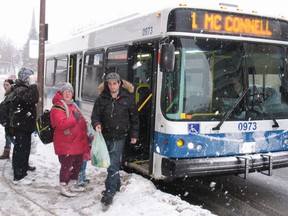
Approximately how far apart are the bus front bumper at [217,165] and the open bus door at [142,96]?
123cm

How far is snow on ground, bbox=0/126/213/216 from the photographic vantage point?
16.7ft

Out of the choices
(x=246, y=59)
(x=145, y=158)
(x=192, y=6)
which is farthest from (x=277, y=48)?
(x=145, y=158)

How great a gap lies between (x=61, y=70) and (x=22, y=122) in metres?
5.25

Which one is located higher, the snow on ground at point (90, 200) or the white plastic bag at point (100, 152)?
the white plastic bag at point (100, 152)

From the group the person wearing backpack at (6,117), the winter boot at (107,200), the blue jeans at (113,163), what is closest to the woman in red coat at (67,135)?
the blue jeans at (113,163)

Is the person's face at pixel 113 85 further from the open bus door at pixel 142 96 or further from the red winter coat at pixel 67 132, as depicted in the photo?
the open bus door at pixel 142 96

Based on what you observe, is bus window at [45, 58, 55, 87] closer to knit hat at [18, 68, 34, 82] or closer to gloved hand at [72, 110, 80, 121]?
knit hat at [18, 68, 34, 82]

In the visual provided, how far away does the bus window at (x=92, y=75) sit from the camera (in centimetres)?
826

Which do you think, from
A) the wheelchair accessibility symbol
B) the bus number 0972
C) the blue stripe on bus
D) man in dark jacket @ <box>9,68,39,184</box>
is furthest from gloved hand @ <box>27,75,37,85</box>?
the wheelchair accessibility symbol

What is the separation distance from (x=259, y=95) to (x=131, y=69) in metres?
2.18

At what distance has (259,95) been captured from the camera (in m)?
6.29

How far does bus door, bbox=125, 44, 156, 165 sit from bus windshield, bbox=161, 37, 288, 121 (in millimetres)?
1280

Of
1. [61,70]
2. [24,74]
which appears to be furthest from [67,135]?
[61,70]

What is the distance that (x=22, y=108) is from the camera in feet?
20.5
